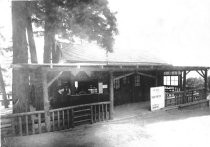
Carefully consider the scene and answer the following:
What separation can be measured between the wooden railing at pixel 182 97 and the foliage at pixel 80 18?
574cm

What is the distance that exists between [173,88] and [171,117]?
256 inches

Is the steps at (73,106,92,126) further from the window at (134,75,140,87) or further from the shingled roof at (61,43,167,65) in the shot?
the window at (134,75,140,87)

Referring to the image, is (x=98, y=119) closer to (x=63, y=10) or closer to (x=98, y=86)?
(x=98, y=86)

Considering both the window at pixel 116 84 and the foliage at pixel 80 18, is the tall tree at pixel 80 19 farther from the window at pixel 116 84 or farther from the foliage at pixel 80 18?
the window at pixel 116 84

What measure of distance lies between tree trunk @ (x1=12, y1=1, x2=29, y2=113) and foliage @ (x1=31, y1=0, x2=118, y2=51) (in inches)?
26.6

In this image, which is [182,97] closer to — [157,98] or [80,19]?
[157,98]

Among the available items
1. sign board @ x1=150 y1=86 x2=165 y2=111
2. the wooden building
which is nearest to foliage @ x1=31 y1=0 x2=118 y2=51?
the wooden building

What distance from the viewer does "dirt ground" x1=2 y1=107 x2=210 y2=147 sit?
6914 millimetres

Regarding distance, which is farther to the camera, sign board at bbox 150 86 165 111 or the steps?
sign board at bbox 150 86 165 111

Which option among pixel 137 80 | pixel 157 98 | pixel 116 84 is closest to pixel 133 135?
pixel 157 98

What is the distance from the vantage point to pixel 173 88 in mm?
16656

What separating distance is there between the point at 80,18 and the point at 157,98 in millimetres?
6860

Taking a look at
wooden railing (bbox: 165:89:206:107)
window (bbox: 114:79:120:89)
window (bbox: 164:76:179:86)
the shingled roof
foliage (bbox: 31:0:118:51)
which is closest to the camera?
foliage (bbox: 31:0:118:51)

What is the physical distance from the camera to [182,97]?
13500 mm
